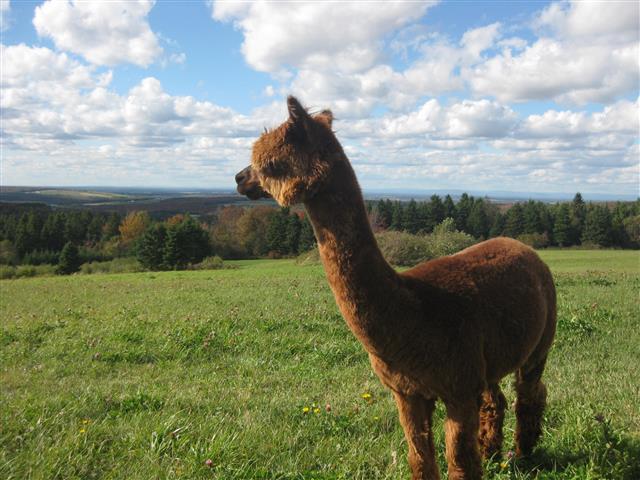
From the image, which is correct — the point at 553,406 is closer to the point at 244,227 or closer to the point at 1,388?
the point at 1,388

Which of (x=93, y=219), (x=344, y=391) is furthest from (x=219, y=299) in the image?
(x=93, y=219)

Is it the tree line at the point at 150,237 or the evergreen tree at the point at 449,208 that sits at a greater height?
the evergreen tree at the point at 449,208

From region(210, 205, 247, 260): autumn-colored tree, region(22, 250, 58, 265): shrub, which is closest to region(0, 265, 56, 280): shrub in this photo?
region(22, 250, 58, 265): shrub

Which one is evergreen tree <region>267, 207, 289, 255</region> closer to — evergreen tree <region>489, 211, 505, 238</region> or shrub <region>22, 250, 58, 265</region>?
evergreen tree <region>489, 211, 505, 238</region>

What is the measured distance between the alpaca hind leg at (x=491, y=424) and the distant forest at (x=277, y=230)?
131 ft

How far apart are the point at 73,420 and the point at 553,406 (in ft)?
15.7

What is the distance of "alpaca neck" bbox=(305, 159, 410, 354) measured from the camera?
3.06 m

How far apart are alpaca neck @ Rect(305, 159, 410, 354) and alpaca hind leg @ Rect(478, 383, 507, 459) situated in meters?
1.71

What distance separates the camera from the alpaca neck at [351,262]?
306 cm

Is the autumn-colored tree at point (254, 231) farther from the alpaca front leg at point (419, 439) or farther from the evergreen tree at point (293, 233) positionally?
the alpaca front leg at point (419, 439)

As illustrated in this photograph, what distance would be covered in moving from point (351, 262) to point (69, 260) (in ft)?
236

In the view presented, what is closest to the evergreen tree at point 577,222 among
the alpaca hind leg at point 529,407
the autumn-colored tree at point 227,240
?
the autumn-colored tree at point 227,240

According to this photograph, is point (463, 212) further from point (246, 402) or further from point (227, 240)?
point (246, 402)

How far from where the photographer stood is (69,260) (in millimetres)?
66625
